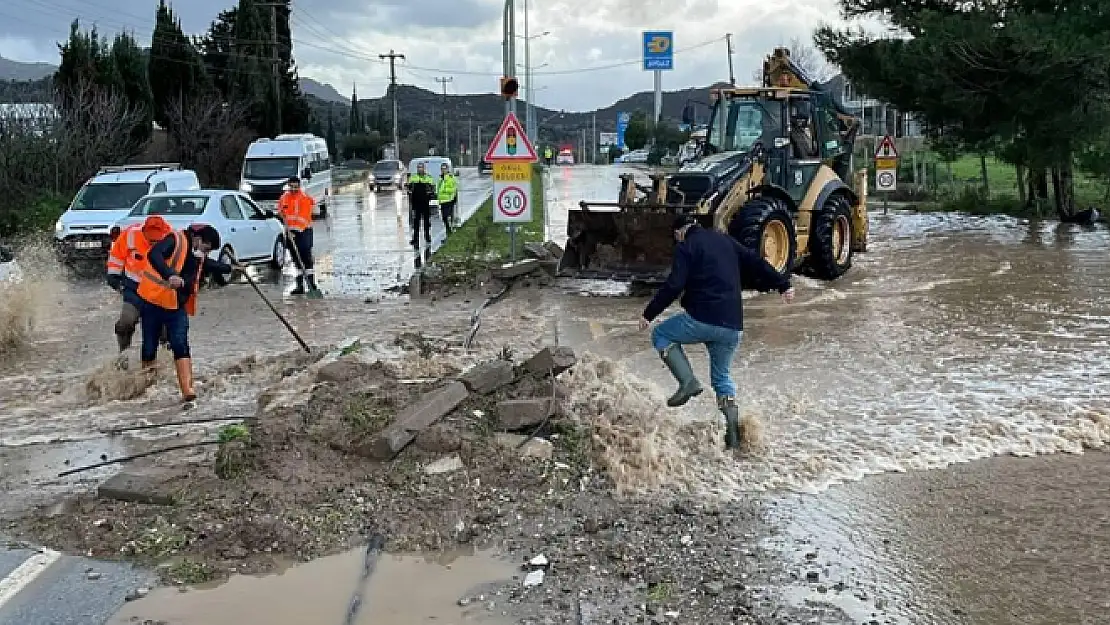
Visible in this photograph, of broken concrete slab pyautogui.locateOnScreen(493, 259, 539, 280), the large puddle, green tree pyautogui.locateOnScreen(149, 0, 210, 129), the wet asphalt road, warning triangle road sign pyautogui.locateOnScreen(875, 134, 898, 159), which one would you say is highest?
green tree pyautogui.locateOnScreen(149, 0, 210, 129)

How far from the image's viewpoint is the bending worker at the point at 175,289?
30.5 feet

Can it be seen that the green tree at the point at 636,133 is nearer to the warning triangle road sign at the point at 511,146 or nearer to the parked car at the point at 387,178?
the parked car at the point at 387,178

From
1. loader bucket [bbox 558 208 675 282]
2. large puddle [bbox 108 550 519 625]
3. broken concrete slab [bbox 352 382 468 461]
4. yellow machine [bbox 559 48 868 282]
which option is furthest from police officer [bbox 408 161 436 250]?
large puddle [bbox 108 550 519 625]

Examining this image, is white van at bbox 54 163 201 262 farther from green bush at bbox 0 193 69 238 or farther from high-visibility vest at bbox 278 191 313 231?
high-visibility vest at bbox 278 191 313 231

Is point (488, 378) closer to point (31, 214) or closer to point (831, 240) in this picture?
point (831, 240)

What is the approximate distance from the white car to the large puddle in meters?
12.3

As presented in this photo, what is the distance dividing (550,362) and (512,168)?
794cm

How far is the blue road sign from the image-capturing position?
97.4 meters

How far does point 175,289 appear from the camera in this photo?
9289mm

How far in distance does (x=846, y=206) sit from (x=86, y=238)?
1264 centimetres

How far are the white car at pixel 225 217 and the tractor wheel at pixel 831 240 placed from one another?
28.4 ft

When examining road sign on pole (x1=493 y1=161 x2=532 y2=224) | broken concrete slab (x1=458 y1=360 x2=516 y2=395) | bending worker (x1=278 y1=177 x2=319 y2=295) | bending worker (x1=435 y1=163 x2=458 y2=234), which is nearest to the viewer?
broken concrete slab (x1=458 y1=360 x2=516 y2=395)

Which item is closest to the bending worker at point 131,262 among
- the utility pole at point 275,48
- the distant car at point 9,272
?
the distant car at point 9,272

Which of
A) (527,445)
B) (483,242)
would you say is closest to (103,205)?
(483,242)
